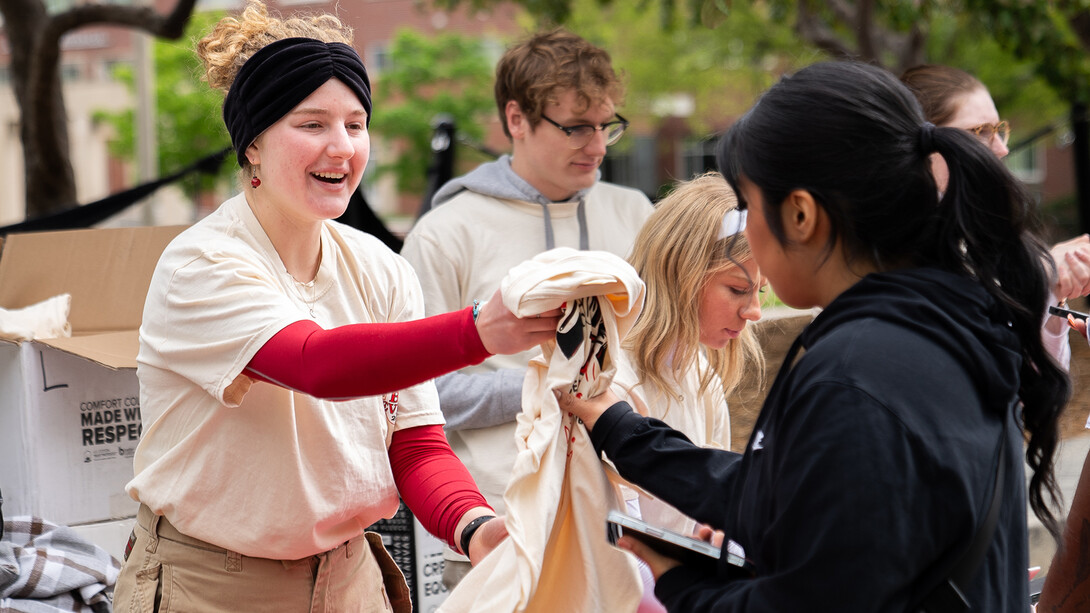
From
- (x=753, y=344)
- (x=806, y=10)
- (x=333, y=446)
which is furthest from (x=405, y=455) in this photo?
(x=806, y=10)

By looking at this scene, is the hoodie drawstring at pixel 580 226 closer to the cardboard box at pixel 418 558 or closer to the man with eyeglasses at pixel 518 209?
the man with eyeglasses at pixel 518 209

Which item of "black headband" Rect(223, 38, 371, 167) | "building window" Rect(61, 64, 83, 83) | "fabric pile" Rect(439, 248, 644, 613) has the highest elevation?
"black headband" Rect(223, 38, 371, 167)

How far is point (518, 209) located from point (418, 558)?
1.31 m

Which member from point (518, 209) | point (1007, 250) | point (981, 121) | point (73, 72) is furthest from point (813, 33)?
point (73, 72)

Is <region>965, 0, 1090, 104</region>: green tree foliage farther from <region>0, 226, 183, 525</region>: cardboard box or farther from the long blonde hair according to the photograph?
<region>0, 226, 183, 525</region>: cardboard box

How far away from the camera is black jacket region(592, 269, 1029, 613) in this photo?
1.41 m

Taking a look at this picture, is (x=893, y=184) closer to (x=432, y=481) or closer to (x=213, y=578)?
(x=432, y=481)

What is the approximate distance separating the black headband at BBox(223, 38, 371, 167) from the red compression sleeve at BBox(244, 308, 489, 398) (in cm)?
47

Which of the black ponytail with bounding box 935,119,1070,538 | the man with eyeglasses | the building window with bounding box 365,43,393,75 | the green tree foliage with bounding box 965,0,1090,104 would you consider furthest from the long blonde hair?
the building window with bounding box 365,43,393,75

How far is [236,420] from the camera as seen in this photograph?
6.57ft

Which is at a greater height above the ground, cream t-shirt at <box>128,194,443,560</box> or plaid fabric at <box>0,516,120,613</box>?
cream t-shirt at <box>128,194,443,560</box>

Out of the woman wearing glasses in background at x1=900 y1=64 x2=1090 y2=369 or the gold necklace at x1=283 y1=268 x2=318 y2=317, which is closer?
the gold necklace at x1=283 y1=268 x2=318 y2=317

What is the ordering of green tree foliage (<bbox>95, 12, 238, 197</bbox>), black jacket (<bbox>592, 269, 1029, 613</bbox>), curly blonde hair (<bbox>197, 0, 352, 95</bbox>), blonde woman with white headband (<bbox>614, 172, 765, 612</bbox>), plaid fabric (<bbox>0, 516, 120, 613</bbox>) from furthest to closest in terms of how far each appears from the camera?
1. green tree foliage (<bbox>95, 12, 238, 197</bbox>)
2. plaid fabric (<bbox>0, 516, 120, 613</bbox>)
3. blonde woman with white headband (<bbox>614, 172, 765, 612</bbox>)
4. curly blonde hair (<bbox>197, 0, 352, 95</bbox>)
5. black jacket (<bbox>592, 269, 1029, 613</bbox>)

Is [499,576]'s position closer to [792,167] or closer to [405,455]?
[405,455]
